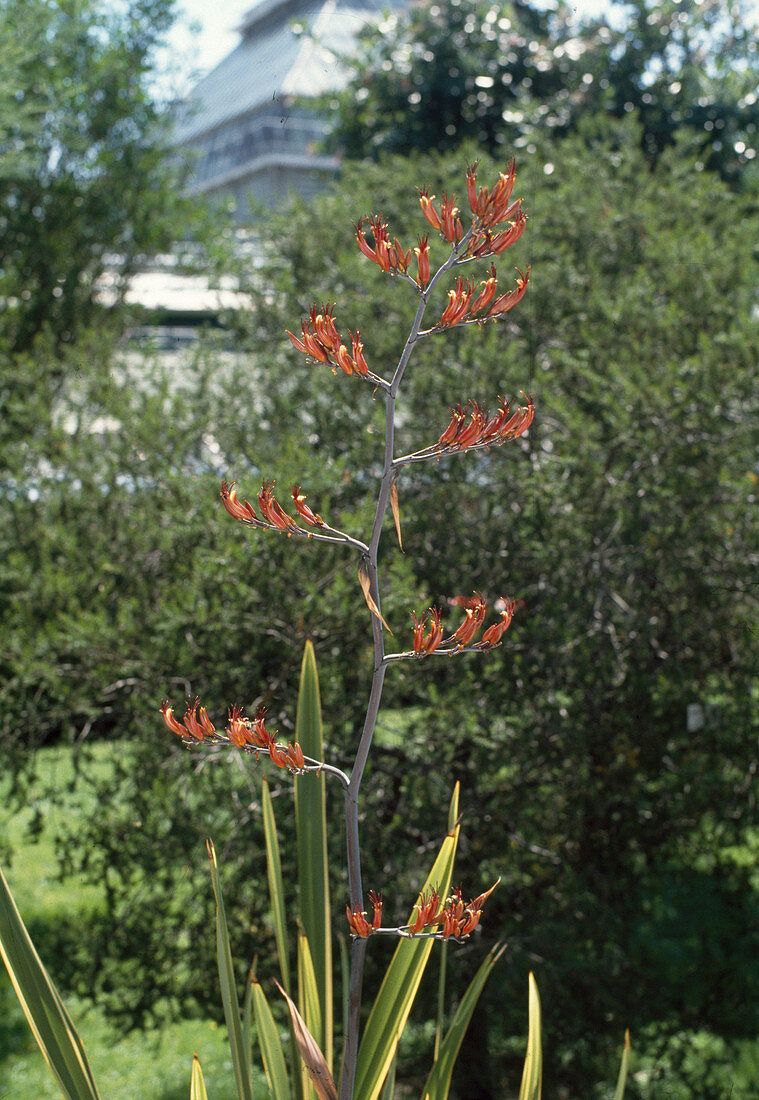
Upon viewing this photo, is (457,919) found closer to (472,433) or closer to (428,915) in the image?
(428,915)

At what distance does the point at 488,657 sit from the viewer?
11.6 feet

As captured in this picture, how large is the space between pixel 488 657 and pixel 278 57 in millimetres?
4708

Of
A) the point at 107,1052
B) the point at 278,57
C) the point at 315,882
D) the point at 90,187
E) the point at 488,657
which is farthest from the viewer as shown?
the point at 90,187

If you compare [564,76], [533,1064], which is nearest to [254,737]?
[533,1064]

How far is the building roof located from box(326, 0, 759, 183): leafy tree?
0.60 m

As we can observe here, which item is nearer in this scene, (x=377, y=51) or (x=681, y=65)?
(x=681, y=65)

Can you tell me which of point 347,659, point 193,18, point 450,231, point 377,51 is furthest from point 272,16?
point 450,231

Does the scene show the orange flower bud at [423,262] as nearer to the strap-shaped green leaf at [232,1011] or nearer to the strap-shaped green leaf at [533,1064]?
the strap-shaped green leaf at [232,1011]

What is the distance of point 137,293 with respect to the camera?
7.95 meters

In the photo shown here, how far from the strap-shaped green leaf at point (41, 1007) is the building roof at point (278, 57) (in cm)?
536

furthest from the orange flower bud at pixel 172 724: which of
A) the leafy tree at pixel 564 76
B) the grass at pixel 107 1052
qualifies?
the leafy tree at pixel 564 76

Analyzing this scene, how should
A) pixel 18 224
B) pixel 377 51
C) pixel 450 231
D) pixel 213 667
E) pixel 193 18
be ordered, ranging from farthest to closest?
pixel 377 51
pixel 193 18
pixel 18 224
pixel 213 667
pixel 450 231

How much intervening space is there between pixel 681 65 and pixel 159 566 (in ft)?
20.0

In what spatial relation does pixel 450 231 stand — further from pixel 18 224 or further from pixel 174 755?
pixel 18 224
